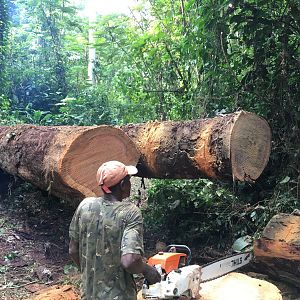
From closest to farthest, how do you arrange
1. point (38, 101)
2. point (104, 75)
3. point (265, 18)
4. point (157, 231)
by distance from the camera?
1. point (265, 18)
2. point (157, 231)
3. point (38, 101)
4. point (104, 75)

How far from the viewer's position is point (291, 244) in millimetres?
3809

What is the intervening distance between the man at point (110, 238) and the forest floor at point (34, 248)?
164 centimetres

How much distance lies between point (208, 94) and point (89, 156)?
2.63m

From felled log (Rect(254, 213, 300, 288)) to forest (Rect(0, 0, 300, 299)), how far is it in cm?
57

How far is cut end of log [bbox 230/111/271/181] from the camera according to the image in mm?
3961

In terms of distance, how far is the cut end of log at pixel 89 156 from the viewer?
3.96m

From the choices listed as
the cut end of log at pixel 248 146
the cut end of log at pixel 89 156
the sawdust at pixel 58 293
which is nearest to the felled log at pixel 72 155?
the cut end of log at pixel 89 156

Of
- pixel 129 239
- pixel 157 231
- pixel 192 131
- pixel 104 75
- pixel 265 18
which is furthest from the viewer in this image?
pixel 104 75

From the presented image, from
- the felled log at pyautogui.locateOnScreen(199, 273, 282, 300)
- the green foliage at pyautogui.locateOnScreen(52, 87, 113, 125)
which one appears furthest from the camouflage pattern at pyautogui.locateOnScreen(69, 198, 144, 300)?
the green foliage at pyautogui.locateOnScreen(52, 87, 113, 125)

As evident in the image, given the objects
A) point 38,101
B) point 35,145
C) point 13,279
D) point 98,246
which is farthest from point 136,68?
point 98,246

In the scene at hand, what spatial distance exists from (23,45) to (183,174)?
11092mm

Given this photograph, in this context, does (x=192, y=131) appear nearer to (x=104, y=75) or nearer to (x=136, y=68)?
(x=136, y=68)

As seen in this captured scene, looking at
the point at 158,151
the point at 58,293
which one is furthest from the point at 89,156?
the point at 58,293

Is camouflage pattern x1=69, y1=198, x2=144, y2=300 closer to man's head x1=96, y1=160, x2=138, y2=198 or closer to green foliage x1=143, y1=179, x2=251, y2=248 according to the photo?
man's head x1=96, y1=160, x2=138, y2=198
